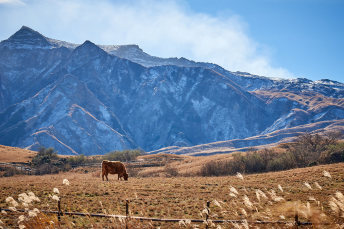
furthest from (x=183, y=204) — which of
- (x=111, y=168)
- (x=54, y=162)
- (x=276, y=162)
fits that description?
(x=54, y=162)

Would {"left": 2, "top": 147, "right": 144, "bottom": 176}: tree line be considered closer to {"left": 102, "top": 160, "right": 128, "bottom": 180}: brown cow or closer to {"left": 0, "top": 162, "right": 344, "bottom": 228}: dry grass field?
{"left": 102, "top": 160, "right": 128, "bottom": 180}: brown cow

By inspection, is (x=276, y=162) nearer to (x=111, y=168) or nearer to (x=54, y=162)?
(x=111, y=168)

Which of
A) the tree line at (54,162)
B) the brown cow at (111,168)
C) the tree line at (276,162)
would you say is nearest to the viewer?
the brown cow at (111,168)

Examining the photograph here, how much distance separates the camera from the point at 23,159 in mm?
63781

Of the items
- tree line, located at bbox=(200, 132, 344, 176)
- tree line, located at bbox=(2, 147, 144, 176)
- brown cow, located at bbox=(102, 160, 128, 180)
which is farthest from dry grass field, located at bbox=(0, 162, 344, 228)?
tree line, located at bbox=(2, 147, 144, 176)

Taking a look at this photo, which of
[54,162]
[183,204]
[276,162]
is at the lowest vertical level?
[183,204]

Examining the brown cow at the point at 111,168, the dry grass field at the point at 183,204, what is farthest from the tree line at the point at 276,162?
the dry grass field at the point at 183,204

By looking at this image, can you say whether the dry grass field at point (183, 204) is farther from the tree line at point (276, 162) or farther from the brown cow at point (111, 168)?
the tree line at point (276, 162)

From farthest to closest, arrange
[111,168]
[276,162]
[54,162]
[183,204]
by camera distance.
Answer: [54,162] → [276,162] → [111,168] → [183,204]

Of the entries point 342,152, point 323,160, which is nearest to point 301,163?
point 323,160

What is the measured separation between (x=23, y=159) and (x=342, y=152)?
58840 millimetres

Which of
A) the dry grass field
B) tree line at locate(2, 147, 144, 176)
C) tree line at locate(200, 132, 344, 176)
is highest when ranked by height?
tree line at locate(2, 147, 144, 176)

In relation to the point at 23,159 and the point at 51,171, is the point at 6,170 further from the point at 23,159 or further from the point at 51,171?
the point at 23,159

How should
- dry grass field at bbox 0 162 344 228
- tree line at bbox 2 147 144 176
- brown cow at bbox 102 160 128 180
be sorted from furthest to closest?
1. tree line at bbox 2 147 144 176
2. brown cow at bbox 102 160 128 180
3. dry grass field at bbox 0 162 344 228
